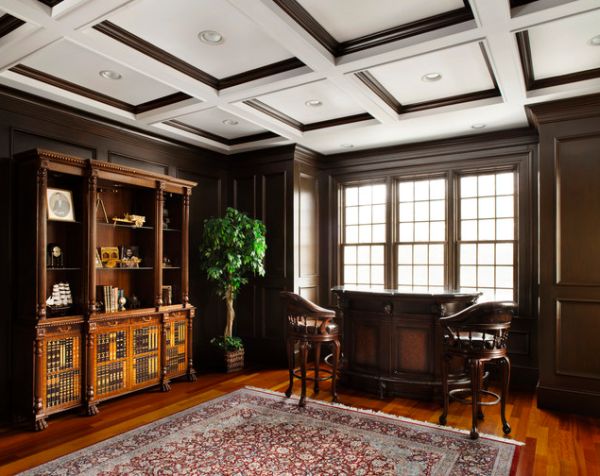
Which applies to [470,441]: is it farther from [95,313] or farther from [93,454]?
[95,313]

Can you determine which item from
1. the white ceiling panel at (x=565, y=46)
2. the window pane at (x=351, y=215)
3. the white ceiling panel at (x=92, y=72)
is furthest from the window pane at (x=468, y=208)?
the white ceiling panel at (x=92, y=72)

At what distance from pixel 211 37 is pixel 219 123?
2041mm

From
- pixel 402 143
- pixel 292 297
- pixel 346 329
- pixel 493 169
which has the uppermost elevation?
pixel 402 143

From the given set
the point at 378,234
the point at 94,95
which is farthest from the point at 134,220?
the point at 378,234

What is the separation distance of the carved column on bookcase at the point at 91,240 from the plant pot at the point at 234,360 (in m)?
1.92

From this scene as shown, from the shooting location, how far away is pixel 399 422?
12.8 feet

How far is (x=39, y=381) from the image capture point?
12.7 feet

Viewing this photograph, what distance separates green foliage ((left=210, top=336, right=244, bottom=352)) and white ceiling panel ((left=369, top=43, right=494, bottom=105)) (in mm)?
3513

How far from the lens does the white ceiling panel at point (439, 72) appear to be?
3541mm

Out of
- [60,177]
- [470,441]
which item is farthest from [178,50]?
[470,441]

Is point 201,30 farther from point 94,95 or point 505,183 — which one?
point 505,183

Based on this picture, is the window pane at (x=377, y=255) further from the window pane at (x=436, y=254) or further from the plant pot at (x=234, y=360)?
the plant pot at (x=234, y=360)

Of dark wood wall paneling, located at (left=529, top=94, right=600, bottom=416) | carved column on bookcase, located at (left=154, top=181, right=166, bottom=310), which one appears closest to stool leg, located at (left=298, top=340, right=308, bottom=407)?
carved column on bookcase, located at (left=154, top=181, right=166, bottom=310)

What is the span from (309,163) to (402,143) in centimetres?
131
